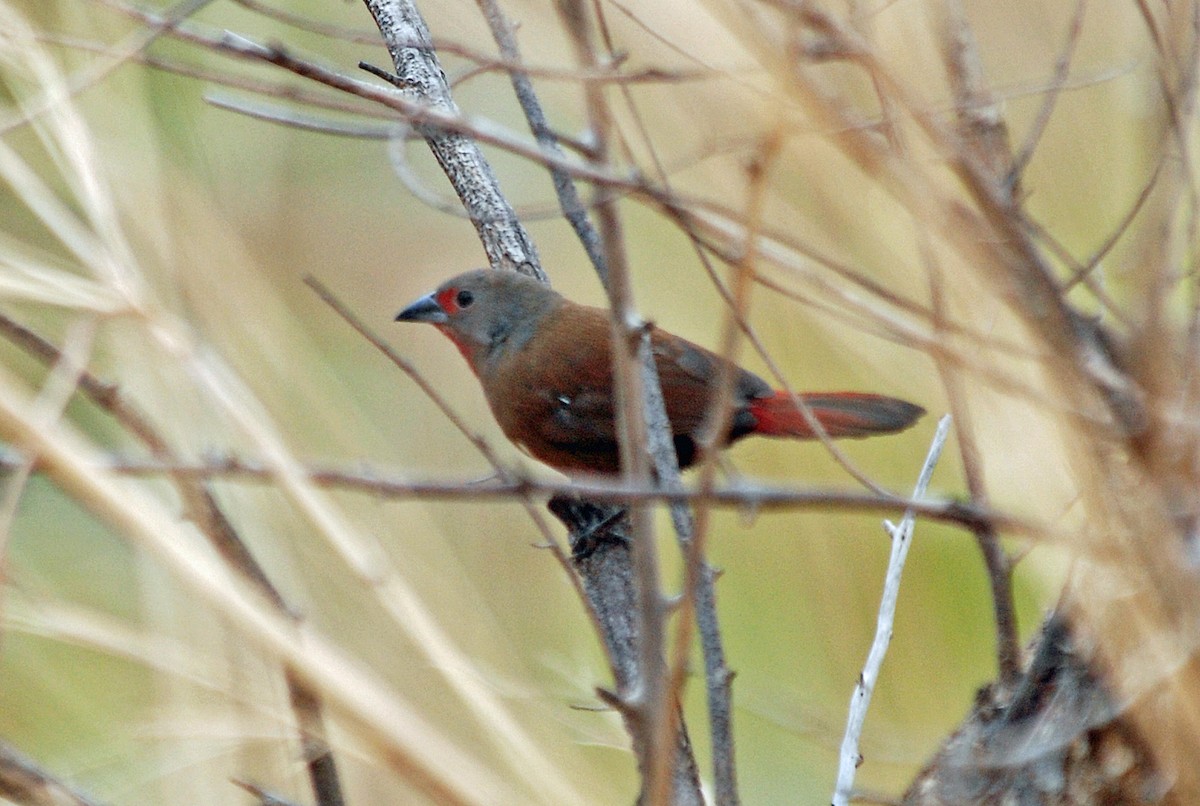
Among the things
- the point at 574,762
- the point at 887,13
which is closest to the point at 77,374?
the point at 887,13

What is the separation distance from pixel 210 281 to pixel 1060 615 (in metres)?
1.74

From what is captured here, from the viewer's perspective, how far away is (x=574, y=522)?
9.16 ft

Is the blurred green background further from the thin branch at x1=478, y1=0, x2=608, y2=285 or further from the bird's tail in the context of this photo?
the bird's tail

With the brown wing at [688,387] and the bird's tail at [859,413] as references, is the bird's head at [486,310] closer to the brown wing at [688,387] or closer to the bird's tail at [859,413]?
the brown wing at [688,387]

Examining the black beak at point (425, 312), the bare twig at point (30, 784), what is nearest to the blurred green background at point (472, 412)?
the bare twig at point (30, 784)

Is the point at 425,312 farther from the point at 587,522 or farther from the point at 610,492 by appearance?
the point at 610,492

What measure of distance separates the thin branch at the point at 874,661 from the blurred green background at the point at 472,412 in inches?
2.7

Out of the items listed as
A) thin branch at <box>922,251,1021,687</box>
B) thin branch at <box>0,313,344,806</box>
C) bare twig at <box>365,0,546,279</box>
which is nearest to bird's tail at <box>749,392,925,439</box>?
bare twig at <box>365,0,546,279</box>

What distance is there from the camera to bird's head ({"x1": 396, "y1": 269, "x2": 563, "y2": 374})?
3180mm

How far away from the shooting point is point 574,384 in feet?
11.0

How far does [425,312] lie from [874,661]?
91.6 inches

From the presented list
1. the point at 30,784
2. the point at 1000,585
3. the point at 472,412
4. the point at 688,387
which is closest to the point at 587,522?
the point at 688,387

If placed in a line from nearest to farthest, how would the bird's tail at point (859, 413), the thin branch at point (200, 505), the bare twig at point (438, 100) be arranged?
the thin branch at point (200, 505) → the bare twig at point (438, 100) → the bird's tail at point (859, 413)

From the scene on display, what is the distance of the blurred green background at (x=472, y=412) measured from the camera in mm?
1499
